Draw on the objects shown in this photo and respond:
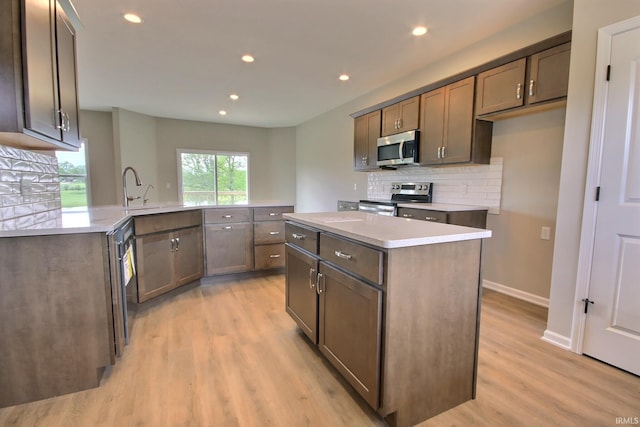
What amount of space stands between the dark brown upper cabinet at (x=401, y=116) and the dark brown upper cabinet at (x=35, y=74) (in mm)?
3211

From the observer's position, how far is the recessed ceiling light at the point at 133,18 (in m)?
2.62

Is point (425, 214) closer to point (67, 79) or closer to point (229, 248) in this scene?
point (229, 248)

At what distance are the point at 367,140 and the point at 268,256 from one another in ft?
7.25

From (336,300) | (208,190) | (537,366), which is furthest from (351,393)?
(208,190)

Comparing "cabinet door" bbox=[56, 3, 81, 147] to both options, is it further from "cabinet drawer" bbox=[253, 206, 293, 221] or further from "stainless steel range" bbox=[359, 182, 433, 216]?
"stainless steel range" bbox=[359, 182, 433, 216]

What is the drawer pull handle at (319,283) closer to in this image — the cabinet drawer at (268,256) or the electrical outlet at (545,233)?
the cabinet drawer at (268,256)

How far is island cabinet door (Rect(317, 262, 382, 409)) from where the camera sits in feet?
4.35

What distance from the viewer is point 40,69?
1.55 meters

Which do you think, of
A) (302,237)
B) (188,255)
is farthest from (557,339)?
(188,255)

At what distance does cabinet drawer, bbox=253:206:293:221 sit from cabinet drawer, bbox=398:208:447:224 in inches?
51.5

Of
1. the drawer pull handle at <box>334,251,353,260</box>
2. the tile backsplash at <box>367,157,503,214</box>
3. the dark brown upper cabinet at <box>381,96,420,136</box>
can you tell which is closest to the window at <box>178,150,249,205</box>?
the dark brown upper cabinet at <box>381,96,420,136</box>

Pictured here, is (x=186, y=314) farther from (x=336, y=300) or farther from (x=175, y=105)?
(x=175, y=105)

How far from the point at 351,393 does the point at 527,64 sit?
2.87m

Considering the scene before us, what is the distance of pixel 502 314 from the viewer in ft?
8.54
